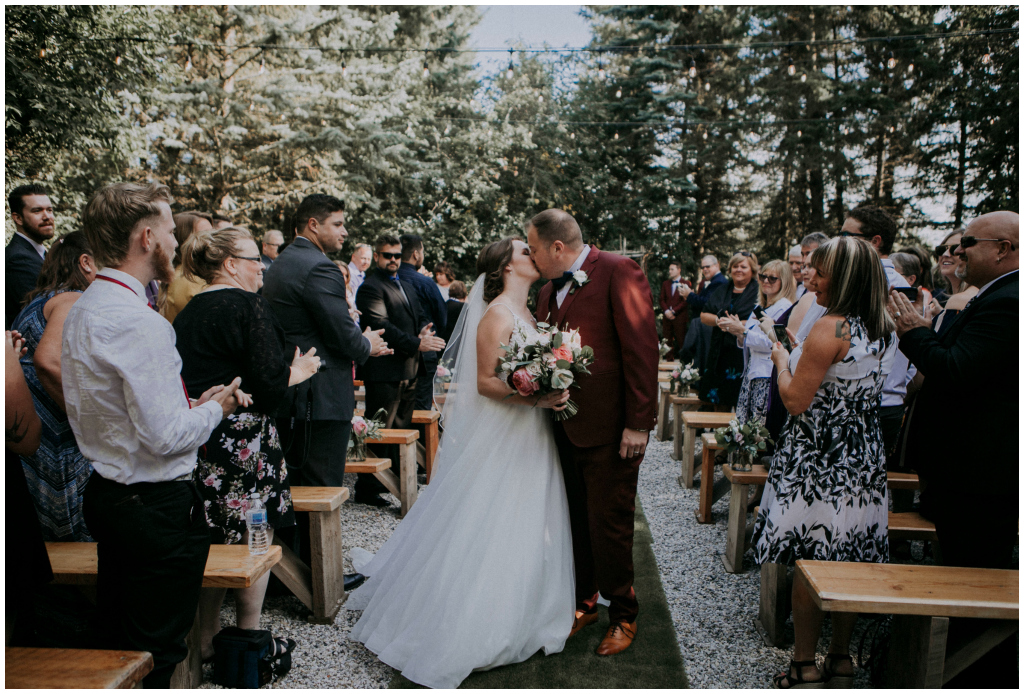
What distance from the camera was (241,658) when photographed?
3000mm

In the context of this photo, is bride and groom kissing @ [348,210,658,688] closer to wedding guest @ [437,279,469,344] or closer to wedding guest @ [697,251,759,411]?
wedding guest @ [437,279,469,344]

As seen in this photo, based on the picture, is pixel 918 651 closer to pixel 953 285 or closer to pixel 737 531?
pixel 737 531

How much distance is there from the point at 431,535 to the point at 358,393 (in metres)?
5.27

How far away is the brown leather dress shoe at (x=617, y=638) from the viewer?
3.29m

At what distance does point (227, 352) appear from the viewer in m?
2.87

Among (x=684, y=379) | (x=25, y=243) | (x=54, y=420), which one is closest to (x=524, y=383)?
(x=54, y=420)

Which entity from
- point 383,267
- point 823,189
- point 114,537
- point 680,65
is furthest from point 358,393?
point 823,189

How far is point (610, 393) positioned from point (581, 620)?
4.32 feet

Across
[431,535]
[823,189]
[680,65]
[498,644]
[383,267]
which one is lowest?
[498,644]

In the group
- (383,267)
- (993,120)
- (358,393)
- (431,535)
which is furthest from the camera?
(993,120)

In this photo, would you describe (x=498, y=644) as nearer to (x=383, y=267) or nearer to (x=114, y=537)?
(x=114, y=537)

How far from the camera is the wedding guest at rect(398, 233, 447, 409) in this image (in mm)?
6672

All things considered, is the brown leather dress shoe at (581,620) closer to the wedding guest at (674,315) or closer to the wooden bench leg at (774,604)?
the wooden bench leg at (774,604)

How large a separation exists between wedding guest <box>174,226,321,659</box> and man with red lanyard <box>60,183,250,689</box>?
0.54 meters
